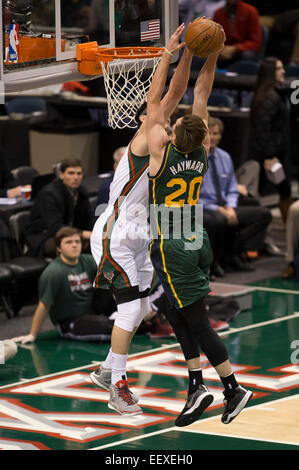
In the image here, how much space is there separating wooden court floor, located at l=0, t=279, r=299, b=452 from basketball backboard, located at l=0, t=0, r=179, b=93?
2.44 metres

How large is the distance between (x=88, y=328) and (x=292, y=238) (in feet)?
10.5

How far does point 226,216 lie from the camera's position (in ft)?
37.9

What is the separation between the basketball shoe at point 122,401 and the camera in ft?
22.4

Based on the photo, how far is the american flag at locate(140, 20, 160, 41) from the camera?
26.8ft

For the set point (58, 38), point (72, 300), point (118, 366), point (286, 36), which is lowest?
point (72, 300)

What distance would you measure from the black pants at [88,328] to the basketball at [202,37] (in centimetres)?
360

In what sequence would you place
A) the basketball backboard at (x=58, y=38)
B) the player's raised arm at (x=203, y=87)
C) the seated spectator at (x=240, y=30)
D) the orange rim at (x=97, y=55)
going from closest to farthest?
the player's raised arm at (x=203, y=87) < the basketball backboard at (x=58, y=38) < the orange rim at (x=97, y=55) < the seated spectator at (x=240, y=30)

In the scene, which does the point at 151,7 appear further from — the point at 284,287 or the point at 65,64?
the point at 284,287

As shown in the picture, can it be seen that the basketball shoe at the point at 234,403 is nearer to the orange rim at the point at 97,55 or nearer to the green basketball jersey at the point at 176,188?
the green basketball jersey at the point at 176,188

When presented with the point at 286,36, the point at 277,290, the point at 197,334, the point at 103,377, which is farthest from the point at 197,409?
the point at 286,36

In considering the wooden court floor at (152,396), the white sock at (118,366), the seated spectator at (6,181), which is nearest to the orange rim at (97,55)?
the white sock at (118,366)

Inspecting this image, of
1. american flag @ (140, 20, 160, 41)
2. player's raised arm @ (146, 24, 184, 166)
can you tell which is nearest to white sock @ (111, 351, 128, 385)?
player's raised arm @ (146, 24, 184, 166)

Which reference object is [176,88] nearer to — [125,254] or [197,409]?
[125,254]

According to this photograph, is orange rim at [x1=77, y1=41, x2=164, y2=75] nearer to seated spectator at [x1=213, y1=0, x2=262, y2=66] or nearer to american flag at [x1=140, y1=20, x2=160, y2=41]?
american flag at [x1=140, y1=20, x2=160, y2=41]
